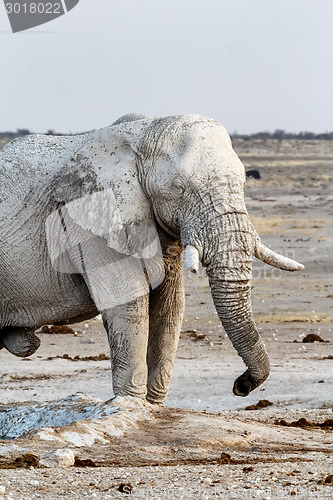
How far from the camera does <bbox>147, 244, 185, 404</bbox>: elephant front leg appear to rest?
8.28 meters

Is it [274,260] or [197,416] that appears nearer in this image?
[197,416]

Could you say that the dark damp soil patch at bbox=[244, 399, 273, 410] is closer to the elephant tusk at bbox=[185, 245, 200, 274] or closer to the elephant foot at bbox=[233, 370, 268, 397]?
the elephant foot at bbox=[233, 370, 268, 397]

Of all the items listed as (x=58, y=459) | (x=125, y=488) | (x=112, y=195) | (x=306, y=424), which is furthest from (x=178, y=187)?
(x=125, y=488)

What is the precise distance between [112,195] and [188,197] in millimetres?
569

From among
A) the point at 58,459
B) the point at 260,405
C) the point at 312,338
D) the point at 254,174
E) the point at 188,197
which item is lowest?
the point at 254,174

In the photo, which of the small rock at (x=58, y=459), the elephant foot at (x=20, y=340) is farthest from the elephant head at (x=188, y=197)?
the small rock at (x=58, y=459)

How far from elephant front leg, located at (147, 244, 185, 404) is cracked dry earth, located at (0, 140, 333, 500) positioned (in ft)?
1.70

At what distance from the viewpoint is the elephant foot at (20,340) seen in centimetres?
877

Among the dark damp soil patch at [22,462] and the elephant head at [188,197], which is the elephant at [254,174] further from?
the dark damp soil patch at [22,462]

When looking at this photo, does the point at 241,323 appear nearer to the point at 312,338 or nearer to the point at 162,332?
the point at 162,332

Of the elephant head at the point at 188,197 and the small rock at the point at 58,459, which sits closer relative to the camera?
the small rock at the point at 58,459

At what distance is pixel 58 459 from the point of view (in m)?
5.82

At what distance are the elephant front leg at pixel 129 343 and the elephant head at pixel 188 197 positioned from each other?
0.45 meters

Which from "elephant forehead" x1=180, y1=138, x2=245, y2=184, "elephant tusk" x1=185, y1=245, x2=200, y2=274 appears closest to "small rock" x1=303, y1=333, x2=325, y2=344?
"elephant forehead" x1=180, y1=138, x2=245, y2=184
